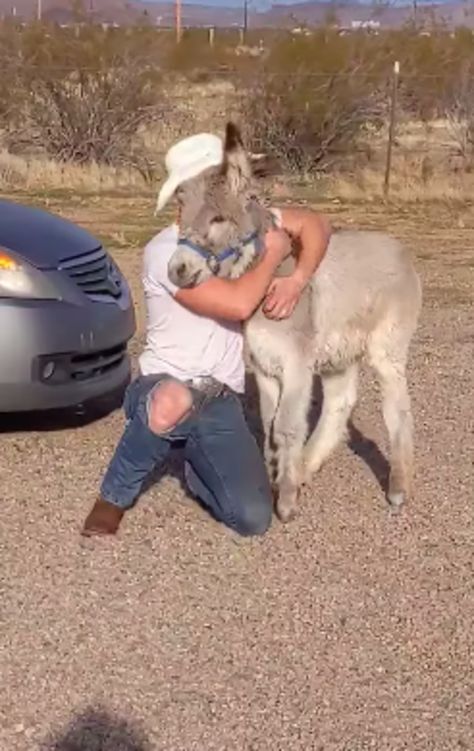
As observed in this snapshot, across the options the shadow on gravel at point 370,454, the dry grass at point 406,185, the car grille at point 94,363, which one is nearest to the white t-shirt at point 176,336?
the car grille at point 94,363

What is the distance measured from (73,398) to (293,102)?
19170mm

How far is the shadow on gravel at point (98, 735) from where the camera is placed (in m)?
4.65

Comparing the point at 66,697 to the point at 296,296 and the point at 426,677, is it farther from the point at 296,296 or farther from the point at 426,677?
the point at 296,296

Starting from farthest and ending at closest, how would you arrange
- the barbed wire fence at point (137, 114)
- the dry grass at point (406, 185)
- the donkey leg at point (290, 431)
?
the barbed wire fence at point (137, 114) → the dry grass at point (406, 185) → the donkey leg at point (290, 431)

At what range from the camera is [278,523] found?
690 cm

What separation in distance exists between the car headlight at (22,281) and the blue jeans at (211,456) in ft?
3.96

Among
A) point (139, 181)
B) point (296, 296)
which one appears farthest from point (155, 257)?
point (139, 181)

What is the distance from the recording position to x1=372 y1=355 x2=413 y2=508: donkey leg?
7320mm

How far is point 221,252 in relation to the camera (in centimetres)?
633

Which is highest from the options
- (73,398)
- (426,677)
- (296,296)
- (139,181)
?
(296,296)

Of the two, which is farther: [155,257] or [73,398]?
[73,398]

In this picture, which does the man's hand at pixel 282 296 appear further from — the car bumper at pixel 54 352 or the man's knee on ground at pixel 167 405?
the car bumper at pixel 54 352

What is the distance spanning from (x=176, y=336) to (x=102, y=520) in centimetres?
90

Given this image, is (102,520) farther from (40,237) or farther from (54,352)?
(40,237)
